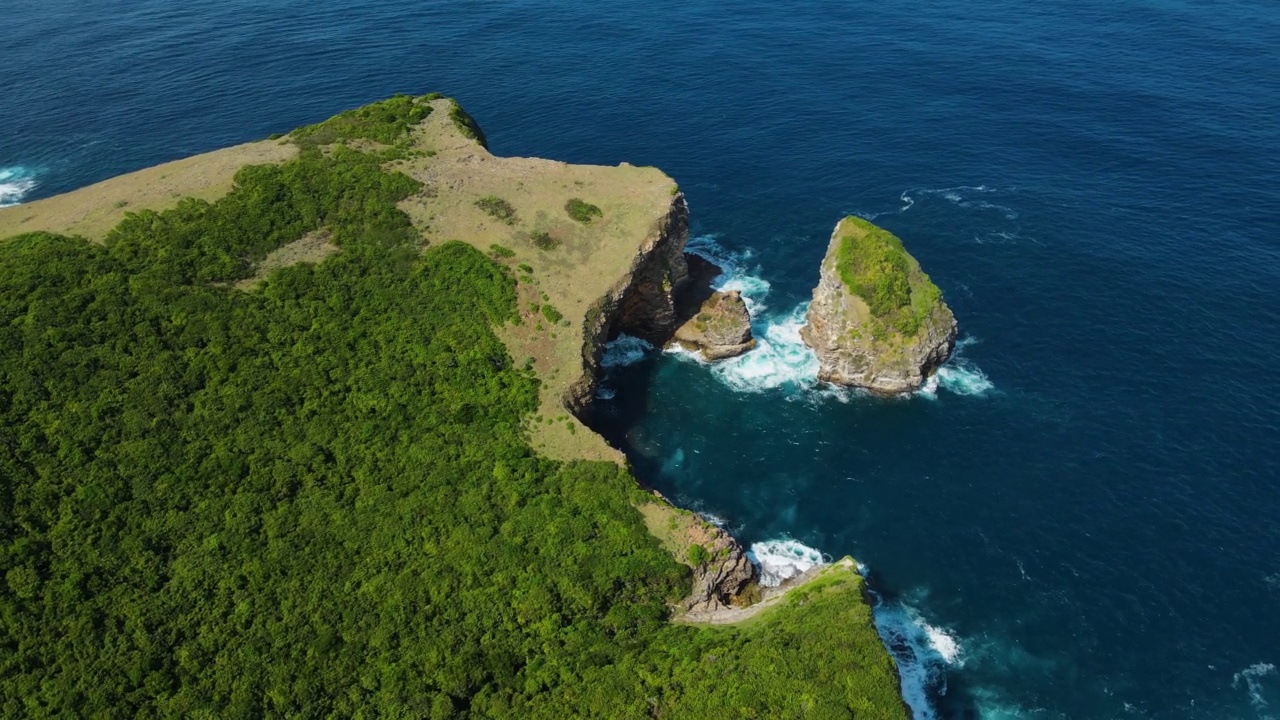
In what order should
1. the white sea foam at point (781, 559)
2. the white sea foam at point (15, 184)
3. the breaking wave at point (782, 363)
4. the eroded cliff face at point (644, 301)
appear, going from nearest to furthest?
the white sea foam at point (781, 559) < the eroded cliff face at point (644, 301) < the breaking wave at point (782, 363) < the white sea foam at point (15, 184)

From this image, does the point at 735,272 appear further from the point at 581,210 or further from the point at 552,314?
the point at 552,314

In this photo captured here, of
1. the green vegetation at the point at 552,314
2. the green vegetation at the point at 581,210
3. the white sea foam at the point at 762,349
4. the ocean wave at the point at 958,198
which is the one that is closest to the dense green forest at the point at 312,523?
the green vegetation at the point at 552,314

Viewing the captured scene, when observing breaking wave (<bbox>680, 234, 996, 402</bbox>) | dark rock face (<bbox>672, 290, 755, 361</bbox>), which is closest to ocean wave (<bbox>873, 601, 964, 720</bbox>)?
breaking wave (<bbox>680, 234, 996, 402</bbox>)

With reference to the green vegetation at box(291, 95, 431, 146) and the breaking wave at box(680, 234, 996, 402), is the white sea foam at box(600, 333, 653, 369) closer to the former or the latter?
the breaking wave at box(680, 234, 996, 402)

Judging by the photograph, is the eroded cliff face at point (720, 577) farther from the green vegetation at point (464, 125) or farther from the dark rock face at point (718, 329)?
the green vegetation at point (464, 125)

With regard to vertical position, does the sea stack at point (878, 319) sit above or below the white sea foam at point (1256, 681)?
above

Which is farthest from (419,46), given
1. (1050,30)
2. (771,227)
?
(1050,30)

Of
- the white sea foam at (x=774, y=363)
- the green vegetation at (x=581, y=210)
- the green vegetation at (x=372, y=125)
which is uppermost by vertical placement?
the green vegetation at (x=372, y=125)
